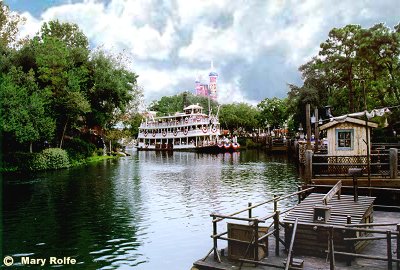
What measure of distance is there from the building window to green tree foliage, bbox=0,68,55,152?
31.2 metres

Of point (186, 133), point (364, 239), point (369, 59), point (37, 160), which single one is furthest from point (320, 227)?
point (186, 133)

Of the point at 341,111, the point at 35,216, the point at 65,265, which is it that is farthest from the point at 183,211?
the point at 341,111

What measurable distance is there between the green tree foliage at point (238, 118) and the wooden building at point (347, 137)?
313ft

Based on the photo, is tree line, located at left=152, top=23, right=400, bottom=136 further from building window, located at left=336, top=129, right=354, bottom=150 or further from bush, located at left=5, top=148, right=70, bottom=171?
bush, located at left=5, top=148, right=70, bottom=171

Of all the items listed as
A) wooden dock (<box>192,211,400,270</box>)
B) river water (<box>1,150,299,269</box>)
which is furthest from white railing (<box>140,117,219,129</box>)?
wooden dock (<box>192,211,400,270</box>)

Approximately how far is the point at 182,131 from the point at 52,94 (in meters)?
59.4

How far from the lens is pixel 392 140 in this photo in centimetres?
4350

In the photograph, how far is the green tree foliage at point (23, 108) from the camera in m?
41.2

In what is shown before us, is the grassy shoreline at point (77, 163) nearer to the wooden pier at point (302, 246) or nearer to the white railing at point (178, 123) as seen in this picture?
the white railing at point (178, 123)

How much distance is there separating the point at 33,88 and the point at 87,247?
34.7 meters

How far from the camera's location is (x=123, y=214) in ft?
71.1

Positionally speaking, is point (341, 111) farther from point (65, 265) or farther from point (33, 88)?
point (65, 265)

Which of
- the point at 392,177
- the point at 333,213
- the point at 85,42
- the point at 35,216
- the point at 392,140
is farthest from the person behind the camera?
the point at 85,42

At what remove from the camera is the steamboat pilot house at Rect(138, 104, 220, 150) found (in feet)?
329
